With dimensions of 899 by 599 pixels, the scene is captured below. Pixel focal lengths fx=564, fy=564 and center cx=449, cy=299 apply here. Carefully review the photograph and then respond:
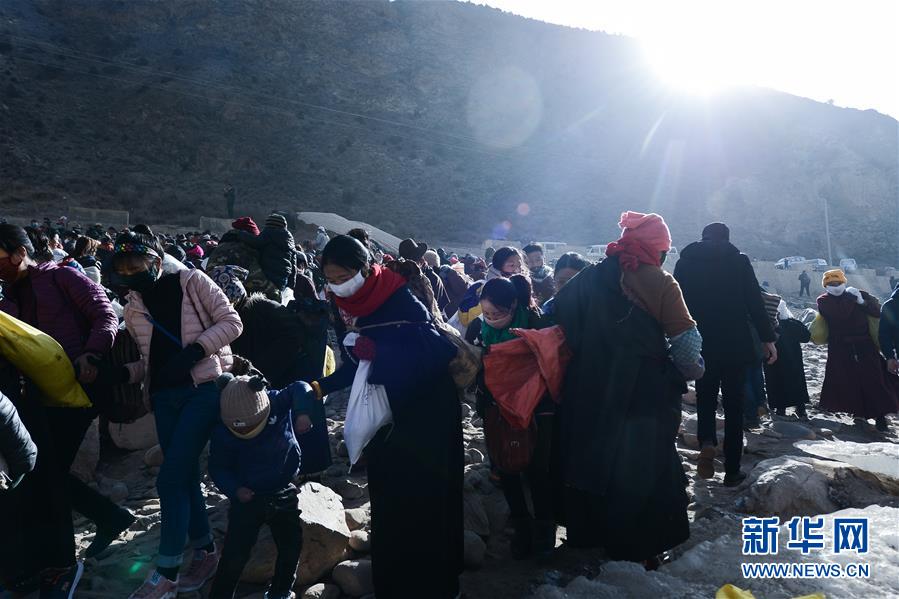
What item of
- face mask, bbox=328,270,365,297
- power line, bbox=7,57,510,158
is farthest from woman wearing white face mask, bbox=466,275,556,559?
power line, bbox=7,57,510,158

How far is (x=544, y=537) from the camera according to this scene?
9.89ft

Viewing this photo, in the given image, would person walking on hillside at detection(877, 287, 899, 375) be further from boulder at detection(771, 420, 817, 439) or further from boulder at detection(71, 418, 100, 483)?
boulder at detection(71, 418, 100, 483)

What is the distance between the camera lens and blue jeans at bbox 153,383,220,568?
262 centimetres

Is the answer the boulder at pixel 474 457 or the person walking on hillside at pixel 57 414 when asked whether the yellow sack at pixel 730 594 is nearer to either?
the boulder at pixel 474 457

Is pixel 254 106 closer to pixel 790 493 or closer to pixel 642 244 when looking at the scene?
pixel 642 244

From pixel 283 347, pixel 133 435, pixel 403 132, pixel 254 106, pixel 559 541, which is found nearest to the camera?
pixel 559 541

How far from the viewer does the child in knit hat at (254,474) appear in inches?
98.7

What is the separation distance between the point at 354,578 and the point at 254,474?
30.7 inches

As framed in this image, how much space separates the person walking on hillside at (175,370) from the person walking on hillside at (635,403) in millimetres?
1759

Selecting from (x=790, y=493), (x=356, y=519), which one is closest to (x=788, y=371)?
(x=790, y=493)

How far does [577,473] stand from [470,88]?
175 ft

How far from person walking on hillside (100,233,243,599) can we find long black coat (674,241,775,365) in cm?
295

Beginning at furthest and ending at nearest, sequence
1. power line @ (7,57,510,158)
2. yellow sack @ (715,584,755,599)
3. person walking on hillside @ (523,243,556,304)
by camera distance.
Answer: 1. power line @ (7,57,510,158)
2. person walking on hillside @ (523,243,556,304)
3. yellow sack @ (715,584,755,599)

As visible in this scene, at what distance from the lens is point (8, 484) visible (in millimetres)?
2094
